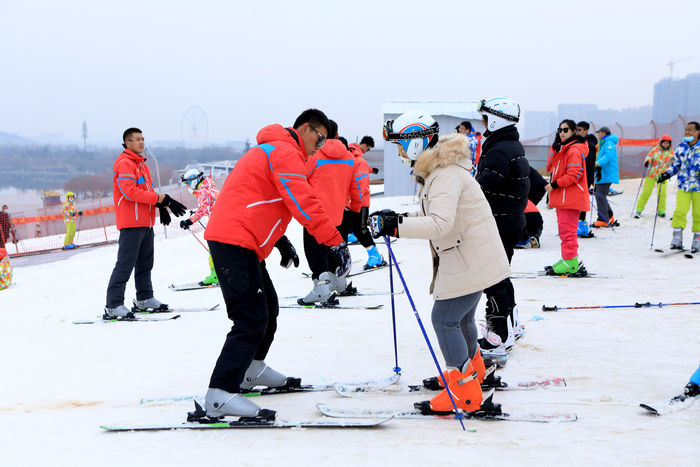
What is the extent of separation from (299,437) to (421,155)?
1.71 metres

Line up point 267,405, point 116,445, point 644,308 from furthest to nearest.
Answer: point 644,308, point 267,405, point 116,445

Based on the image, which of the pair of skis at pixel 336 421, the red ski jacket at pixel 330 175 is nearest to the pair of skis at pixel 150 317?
the red ski jacket at pixel 330 175

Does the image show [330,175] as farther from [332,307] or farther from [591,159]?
[591,159]

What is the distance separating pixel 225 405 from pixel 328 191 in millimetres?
3145

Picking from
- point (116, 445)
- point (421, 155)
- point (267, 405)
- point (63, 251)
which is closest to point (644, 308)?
point (421, 155)

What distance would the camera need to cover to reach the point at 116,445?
262cm

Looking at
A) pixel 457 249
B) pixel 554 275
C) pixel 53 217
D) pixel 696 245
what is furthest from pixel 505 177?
pixel 53 217

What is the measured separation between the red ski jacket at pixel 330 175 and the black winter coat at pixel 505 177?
2.08m

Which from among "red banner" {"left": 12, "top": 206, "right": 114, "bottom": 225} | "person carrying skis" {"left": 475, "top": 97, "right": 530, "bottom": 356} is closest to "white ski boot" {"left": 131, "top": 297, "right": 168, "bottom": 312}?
"person carrying skis" {"left": 475, "top": 97, "right": 530, "bottom": 356}

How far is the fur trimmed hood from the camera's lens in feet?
9.04

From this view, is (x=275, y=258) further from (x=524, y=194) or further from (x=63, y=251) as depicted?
(x=63, y=251)

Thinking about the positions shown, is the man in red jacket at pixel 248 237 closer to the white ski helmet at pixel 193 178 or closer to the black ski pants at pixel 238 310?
the black ski pants at pixel 238 310

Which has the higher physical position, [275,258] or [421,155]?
[421,155]

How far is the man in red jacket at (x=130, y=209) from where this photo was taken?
5.59 m
